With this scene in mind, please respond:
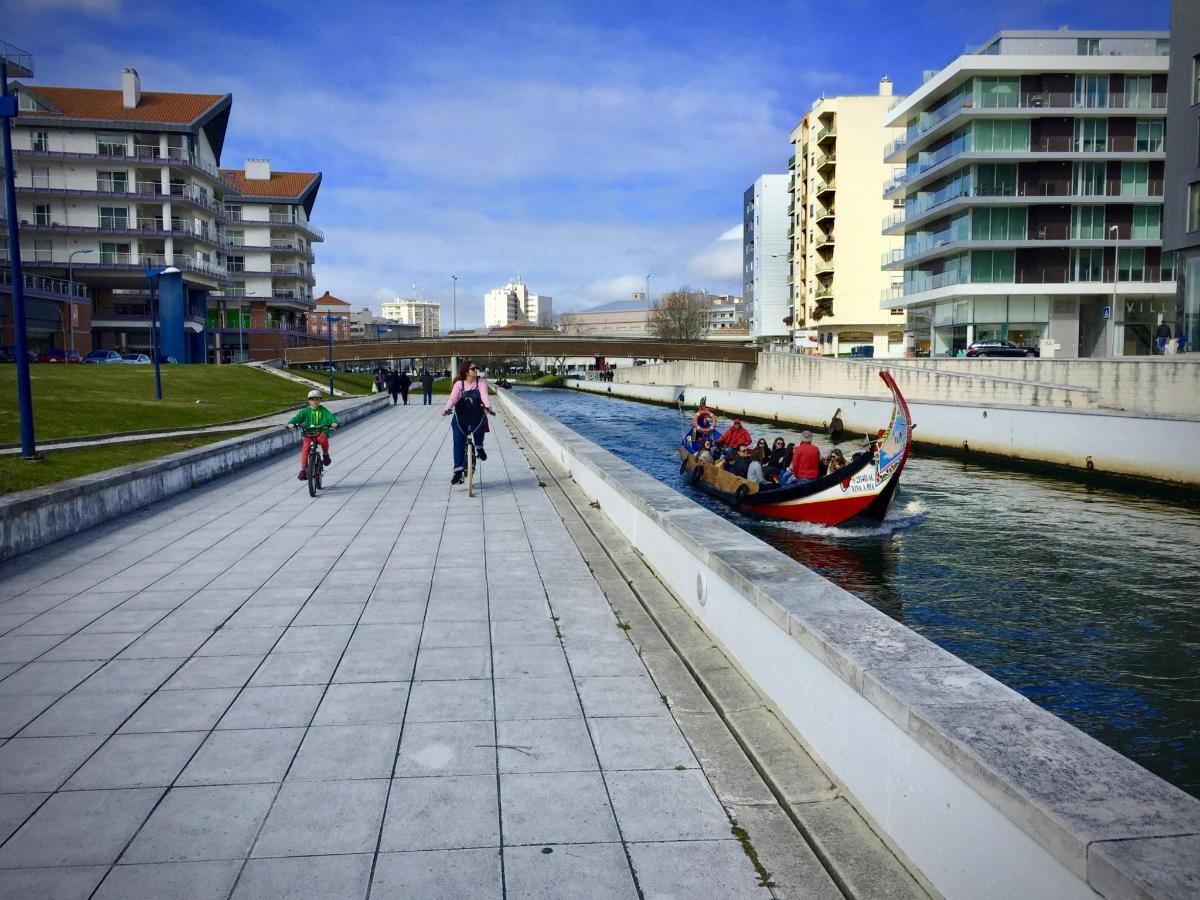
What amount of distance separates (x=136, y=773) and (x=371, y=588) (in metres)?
3.74

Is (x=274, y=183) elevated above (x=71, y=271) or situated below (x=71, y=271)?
above

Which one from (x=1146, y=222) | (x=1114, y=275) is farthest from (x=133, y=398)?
(x=1146, y=222)

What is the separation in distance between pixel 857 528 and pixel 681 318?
97689 mm

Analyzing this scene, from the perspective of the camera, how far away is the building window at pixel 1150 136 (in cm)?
4819

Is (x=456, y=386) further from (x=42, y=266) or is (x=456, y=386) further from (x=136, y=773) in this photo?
(x=42, y=266)

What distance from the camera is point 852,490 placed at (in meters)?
17.1

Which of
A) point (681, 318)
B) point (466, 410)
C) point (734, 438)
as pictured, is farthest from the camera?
point (681, 318)

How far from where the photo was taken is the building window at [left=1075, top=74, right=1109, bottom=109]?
48.1 meters

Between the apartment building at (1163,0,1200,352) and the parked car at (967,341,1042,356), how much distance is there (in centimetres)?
928

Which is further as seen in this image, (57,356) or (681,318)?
(681,318)

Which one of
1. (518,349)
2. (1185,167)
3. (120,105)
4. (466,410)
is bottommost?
(466,410)

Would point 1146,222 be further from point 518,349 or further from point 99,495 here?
point 99,495

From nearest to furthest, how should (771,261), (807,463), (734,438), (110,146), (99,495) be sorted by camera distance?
(99,495) < (807,463) < (734,438) < (110,146) < (771,261)

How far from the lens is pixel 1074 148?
48.6 meters
